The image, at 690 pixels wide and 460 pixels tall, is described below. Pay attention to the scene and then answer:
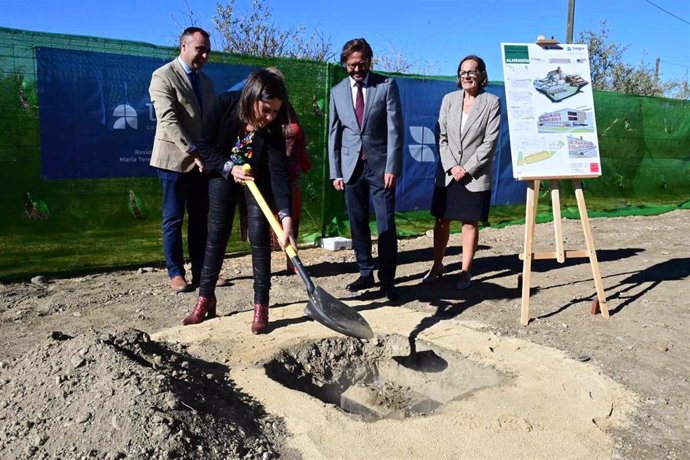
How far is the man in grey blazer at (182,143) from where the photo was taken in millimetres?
4887

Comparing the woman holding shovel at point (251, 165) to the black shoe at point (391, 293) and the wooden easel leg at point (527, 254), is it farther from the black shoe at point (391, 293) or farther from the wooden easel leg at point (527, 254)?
the wooden easel leg at point (527, 254)

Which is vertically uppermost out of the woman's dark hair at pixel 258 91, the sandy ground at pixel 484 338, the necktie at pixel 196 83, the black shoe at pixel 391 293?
the necktie at pixel 196 83

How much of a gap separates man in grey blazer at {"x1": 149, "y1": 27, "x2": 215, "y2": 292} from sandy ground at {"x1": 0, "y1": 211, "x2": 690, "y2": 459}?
44cm

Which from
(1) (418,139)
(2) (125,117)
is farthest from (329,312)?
(1) (418,139)

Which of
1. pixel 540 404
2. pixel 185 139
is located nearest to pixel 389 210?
pixel 185 139

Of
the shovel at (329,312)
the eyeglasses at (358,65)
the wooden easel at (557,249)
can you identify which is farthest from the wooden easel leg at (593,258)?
the shovel at (329,312)

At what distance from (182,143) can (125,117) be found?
1420mm

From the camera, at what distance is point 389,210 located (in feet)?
16.5

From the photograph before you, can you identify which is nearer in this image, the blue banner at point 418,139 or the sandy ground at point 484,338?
the sandy ground at point 484,338

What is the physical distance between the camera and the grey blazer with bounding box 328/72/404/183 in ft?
16.1

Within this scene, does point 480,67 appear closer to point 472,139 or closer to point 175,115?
point 472,139

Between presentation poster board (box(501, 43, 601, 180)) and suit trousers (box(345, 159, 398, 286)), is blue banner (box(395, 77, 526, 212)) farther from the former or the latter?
presentation poster board (box(501, 43, 601, 180))

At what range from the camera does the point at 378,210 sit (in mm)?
5059

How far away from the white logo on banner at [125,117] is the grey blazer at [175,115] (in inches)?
43.3
